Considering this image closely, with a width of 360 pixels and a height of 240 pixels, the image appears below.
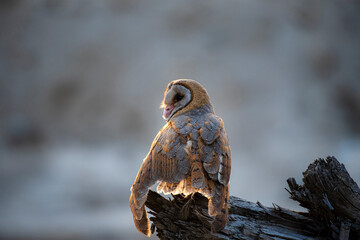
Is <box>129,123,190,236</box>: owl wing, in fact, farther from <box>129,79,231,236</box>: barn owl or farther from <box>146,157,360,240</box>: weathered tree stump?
<box>146,157,360,240</box>: weathered tree stump

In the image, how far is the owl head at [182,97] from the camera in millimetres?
2404

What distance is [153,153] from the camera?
204 centimetres

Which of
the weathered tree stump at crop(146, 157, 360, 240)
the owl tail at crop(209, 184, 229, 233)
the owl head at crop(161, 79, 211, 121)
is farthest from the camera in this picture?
the owl head at crop(161, 79, 211, 121)

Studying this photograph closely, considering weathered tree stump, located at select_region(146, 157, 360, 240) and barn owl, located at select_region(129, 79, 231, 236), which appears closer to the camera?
barn owl, located at select_region(129, 79, 231, 236)

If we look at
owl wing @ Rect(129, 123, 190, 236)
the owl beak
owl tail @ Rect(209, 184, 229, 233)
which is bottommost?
owl tail @ Rect(209, 184, 229, 233)

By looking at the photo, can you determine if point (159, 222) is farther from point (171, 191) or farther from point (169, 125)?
point (169, 125)

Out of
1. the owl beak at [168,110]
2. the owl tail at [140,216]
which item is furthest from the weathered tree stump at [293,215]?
the owl beak at [168,110]

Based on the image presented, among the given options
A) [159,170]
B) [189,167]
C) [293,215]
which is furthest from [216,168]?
[293,215]

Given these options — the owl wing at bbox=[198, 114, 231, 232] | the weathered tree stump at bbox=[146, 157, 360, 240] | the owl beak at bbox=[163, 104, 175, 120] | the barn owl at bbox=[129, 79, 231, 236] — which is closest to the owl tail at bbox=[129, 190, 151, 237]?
the barn owl at bbox=[129, 79, 231, 236]

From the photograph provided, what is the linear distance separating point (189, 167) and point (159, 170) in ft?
0.57

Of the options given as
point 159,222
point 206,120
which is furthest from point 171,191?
point 206,120

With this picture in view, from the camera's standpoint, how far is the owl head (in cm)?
240

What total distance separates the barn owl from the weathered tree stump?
18 centimetres

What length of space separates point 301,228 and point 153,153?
1058 mm
